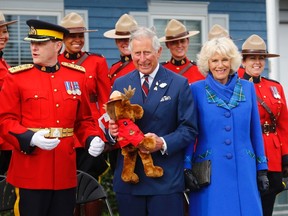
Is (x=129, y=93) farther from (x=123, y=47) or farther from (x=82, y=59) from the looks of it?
(x=123, y=47)

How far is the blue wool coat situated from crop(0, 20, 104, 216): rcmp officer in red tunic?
759mm

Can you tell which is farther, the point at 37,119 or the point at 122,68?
the point at 122,68

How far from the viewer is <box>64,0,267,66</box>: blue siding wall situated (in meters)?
12.0

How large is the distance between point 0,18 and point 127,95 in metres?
2.30

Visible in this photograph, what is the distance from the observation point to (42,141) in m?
5.13

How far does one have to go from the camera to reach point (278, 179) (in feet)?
22.8

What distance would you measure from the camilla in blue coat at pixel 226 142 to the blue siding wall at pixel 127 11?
658 centimetres

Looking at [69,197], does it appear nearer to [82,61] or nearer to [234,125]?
[234,125]

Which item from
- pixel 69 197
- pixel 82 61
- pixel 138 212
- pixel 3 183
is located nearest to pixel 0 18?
pixel 82 61

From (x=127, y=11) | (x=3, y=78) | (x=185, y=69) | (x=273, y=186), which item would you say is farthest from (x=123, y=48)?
(x=127, y=11)

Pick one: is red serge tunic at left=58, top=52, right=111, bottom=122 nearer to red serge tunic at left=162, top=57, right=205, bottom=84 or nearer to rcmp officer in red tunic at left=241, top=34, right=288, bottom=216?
red serge tunic at left=162, top=57, right=205, bottom=84

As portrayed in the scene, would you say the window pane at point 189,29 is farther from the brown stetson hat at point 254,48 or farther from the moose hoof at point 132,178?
the moose hoof at point 132,178

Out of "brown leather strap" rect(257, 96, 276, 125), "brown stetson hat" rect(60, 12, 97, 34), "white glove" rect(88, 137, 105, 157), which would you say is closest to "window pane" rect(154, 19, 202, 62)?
"brown stetson hat" rect(60, 12, 97, 34)

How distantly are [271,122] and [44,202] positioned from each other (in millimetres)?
2419
